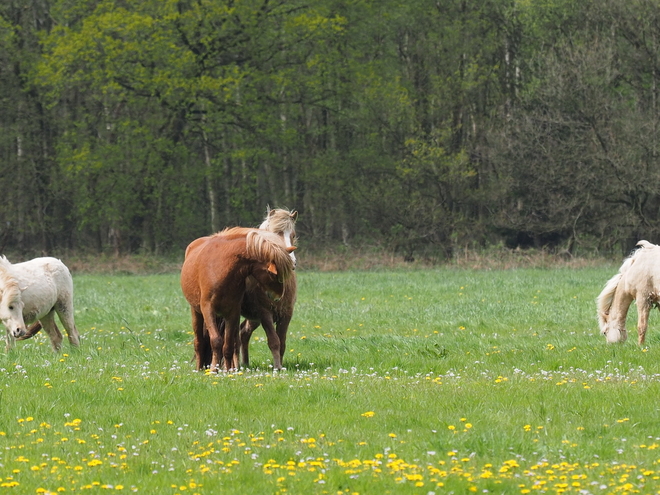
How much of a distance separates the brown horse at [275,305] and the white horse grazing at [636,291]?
15.3 ft

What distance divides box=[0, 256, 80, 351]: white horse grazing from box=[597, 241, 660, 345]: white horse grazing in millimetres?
8094

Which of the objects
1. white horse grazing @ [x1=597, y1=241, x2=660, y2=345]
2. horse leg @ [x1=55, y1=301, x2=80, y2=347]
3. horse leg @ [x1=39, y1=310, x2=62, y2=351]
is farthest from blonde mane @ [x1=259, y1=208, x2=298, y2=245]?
white horse grazing @ [x1=597, y1=241, x2=660, y2=345]

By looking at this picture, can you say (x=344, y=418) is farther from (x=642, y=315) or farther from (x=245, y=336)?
(x=642, y=315)

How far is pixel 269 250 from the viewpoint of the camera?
10.3m

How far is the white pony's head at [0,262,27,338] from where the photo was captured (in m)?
12.5

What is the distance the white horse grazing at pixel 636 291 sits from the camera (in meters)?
12.2

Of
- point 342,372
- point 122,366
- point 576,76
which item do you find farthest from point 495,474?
point 576,76

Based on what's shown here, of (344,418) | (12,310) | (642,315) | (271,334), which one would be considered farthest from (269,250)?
(642,315)

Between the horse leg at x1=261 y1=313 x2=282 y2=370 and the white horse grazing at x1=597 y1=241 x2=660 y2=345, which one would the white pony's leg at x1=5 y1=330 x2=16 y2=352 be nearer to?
the horse leg at x1=261 y1=313 x2=282 y2=370

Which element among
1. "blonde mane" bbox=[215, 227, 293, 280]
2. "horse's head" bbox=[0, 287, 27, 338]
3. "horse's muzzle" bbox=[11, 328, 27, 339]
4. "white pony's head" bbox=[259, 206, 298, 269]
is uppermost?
"white pony's head" bbox=[259, 206, 298, 269]

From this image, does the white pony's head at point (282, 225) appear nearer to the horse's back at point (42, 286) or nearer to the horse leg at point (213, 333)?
the horse leg at point (213, 333)

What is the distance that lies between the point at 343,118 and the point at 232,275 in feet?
119

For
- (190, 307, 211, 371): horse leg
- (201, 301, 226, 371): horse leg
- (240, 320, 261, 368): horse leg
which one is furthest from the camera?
(240, 320, 261, 368): horse leg

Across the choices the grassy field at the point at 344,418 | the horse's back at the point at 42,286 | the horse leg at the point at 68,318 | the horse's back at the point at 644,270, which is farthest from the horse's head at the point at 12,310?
the horse's back at the point at 644,270
